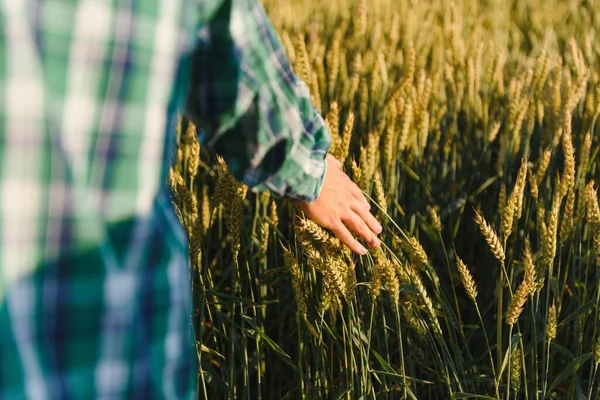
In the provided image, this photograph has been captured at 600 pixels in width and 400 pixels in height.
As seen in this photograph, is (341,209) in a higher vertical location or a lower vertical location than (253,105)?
lower

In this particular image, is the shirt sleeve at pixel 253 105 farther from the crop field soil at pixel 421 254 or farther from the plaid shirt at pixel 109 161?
the crop field soil at pixel 421 254

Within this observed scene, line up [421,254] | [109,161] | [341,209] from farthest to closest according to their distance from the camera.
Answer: [421,254] → [341,209] → [109,161]

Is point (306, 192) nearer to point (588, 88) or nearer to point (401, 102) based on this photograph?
point (401, 102)

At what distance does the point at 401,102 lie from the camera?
1.42m

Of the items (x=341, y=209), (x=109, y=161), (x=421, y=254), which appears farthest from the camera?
(x=421, y=254)

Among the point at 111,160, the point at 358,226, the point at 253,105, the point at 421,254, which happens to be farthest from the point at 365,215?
the point at 111,160

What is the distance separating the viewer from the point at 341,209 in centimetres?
99

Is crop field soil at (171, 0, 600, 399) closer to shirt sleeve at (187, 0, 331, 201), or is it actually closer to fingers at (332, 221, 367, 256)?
fingers at (332, 221, 367, 256)

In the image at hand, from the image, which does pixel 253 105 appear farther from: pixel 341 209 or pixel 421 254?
pixel 421 254

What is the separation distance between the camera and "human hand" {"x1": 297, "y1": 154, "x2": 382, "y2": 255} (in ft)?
3.17

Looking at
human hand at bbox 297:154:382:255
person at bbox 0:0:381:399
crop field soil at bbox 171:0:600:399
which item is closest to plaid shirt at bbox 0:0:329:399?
person at bbox 0:0:381:399

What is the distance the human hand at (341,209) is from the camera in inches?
38.1

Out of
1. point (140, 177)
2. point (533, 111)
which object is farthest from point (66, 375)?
point (533, 111)

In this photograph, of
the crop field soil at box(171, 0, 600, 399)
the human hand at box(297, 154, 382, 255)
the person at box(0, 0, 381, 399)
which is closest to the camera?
the person at box(0, 0, 381, 399)
